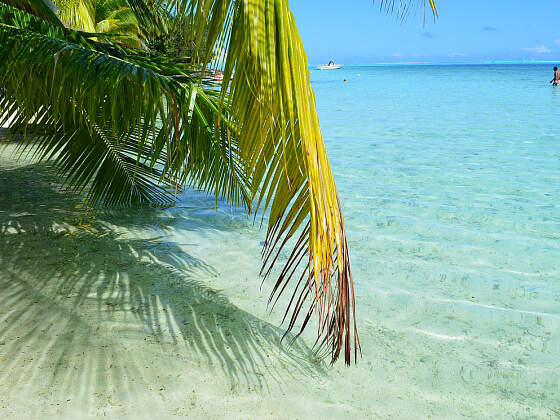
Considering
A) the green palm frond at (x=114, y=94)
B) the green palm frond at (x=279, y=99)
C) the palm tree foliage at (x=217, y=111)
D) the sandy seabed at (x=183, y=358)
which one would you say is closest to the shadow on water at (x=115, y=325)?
the sandy seabed at (x=183, y=358)

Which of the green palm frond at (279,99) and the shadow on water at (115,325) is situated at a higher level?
the green palm frond at (279,99)

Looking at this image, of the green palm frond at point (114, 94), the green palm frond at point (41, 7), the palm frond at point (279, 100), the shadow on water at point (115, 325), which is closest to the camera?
the palm frond at point (279, 100)

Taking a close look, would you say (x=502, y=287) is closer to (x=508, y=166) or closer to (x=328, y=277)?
(x=328, y=277)

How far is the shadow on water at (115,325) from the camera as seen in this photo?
110 inches

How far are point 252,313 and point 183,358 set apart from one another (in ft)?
2.33

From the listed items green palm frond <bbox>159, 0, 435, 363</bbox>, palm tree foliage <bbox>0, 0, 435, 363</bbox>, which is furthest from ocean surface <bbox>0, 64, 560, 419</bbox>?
green palm frond <bbox>159, 0, 435, 363</bbox>

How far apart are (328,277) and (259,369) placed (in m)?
1.07

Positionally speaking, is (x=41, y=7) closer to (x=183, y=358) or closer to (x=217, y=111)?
(x=217, y=111)

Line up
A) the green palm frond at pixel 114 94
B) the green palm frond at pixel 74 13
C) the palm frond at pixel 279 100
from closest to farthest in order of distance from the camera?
the palm frond at pixel 279 100, the green palm frond at pixel 114 94, the green palm frond at pixel 74 13

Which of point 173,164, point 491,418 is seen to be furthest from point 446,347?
point 173,164

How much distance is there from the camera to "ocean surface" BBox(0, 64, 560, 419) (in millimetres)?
2729

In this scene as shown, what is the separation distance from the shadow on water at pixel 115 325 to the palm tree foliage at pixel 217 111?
0.44 meters

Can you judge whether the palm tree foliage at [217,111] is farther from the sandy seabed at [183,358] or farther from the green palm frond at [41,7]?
the sandy seabed at [183,358]

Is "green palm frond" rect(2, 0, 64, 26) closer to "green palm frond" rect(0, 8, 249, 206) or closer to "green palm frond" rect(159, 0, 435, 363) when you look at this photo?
"green palm frond" rect(0, 8, 249, 206)
